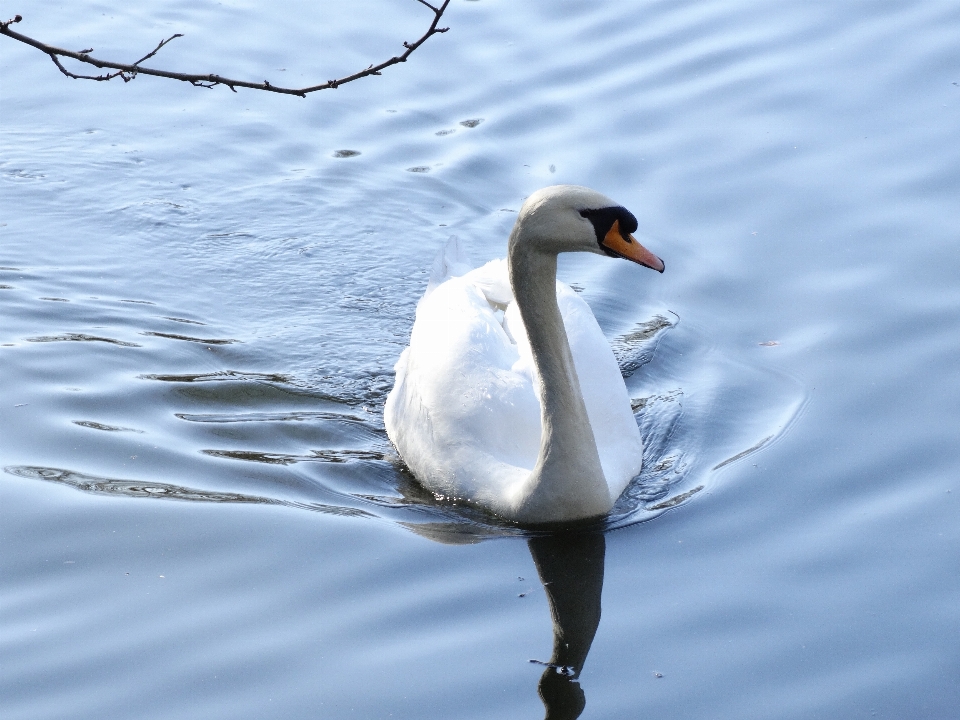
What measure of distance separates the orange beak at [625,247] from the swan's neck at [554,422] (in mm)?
349

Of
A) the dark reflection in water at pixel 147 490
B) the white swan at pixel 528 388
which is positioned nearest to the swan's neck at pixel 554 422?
the white swan at pixel 528 388

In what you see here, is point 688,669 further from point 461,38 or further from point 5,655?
point 461,38

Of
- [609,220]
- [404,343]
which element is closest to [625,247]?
[609,220]

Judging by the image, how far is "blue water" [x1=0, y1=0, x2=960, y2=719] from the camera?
5.56 meters

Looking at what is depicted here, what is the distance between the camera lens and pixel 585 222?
6242mm

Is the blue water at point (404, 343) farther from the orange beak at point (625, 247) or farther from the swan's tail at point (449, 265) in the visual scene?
the orange beak at point (625, 247)

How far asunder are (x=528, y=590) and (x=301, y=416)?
2.30m

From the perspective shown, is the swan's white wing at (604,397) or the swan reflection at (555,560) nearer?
the swan reflection at (555,560)

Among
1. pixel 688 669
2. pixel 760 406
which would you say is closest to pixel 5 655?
pixel 688 669

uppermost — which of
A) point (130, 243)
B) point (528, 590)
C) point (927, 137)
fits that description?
point (927, 137)

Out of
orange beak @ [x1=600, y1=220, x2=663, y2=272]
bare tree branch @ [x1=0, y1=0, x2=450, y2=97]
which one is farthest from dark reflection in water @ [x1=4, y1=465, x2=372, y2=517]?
bare tree branch @ [x1=0, y1=0, x2=450, y2=97]

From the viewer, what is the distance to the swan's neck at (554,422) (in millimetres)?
6570

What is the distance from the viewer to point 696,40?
42.3ft

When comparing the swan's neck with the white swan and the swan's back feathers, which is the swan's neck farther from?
the swan's back feathers
